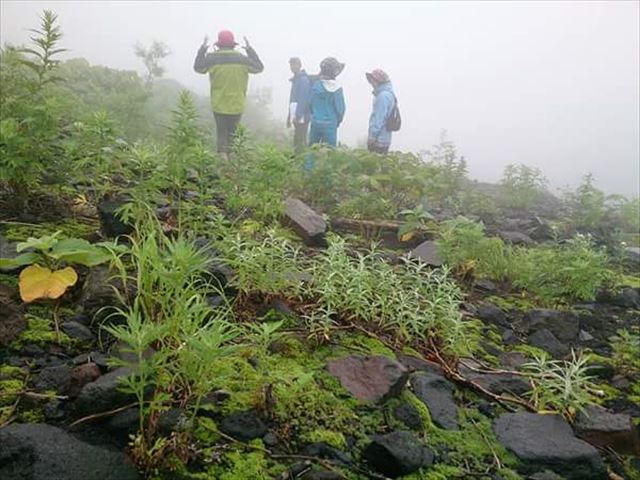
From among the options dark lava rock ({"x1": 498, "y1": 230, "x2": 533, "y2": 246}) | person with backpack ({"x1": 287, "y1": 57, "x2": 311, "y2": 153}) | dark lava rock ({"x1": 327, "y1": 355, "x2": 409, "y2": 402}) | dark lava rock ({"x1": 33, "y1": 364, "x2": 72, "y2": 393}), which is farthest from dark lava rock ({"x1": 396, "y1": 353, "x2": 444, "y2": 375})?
person with backpack ({"x1": 287, "y1": 57, "x2": 311, "y2": 153})

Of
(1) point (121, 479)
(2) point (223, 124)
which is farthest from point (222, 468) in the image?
(2) point (223, 124)

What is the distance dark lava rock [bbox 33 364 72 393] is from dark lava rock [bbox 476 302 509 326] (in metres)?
3.45

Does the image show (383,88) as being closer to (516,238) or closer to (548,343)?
(516,238)

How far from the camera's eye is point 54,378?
235 centimetres

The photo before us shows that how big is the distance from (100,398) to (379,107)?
Result: 991 centimetres

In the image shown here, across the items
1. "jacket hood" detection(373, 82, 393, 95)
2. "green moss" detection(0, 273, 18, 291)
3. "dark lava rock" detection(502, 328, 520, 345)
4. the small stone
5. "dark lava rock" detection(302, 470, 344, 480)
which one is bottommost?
the small stone

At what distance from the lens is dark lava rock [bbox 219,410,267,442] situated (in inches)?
88.3

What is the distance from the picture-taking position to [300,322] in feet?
11.3

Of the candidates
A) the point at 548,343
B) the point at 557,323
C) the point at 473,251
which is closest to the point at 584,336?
the point at 557,323

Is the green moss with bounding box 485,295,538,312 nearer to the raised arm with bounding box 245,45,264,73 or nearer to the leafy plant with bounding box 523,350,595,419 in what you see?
the leafy plant with bounding box 523,350,595,419

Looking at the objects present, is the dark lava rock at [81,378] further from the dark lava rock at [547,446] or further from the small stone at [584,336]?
the small stone at [584,336]

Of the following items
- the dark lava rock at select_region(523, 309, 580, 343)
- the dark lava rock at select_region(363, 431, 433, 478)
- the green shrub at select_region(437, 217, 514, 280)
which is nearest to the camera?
the dark lava rock at select_region(363, 431, 433, 478)

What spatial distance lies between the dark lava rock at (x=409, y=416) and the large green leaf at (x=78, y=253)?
A: 188 centimetres

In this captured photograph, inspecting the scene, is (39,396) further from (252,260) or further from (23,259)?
(252,260)
